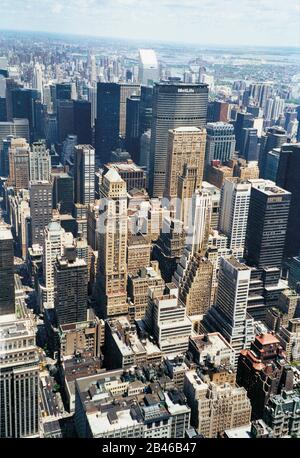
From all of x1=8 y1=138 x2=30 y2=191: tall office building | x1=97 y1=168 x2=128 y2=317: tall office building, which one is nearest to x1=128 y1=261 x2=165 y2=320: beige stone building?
x1=97 y1=168 x2=128 y2=317: tall office building

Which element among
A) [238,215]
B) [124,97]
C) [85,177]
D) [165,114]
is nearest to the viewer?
[238,215]

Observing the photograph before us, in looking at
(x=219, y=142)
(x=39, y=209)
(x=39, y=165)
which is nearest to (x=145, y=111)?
(x=219, y=142)

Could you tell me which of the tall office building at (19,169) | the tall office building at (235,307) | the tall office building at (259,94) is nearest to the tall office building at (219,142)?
A: the tall office building at (259,94)

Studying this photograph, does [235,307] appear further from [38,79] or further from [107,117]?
[38,79]

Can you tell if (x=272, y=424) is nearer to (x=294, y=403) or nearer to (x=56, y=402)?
(x=294, y=403)

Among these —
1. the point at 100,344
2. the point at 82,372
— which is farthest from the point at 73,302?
the point at 82,372

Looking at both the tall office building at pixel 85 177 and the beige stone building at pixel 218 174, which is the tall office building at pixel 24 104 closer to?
the tall office building at pixel 85 177
